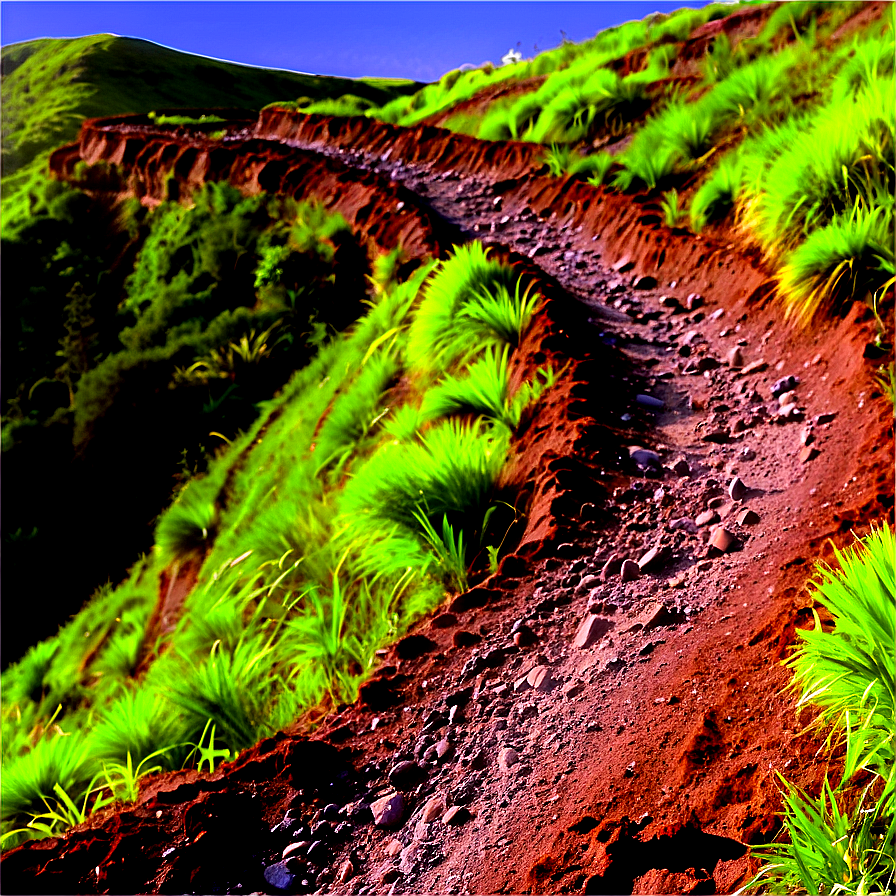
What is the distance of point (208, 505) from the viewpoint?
6.97m

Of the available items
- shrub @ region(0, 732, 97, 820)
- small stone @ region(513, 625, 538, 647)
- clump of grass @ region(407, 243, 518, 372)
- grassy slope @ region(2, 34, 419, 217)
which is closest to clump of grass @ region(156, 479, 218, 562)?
clump of grass @ region(407, 243, 518, 372)

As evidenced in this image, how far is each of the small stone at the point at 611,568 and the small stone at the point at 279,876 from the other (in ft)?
4.94

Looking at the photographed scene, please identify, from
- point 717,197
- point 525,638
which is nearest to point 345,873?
point 525,638

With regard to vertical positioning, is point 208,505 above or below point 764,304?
below

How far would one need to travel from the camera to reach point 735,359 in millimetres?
4324

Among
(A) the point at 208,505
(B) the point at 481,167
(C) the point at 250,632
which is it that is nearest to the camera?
(C) the point at 250,632

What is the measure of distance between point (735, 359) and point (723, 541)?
72.2 inches

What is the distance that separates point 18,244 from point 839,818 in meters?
19.2

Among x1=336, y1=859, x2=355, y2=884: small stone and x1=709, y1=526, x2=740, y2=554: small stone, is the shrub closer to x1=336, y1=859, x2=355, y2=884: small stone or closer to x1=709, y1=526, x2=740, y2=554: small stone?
x1=336, y1=859, x2=355, y2=884: small stone

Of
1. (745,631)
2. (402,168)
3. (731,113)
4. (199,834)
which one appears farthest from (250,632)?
(402,168)

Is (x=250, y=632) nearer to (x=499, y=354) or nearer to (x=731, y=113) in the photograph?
(x=499, y=354)

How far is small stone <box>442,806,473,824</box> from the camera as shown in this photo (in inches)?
83.7

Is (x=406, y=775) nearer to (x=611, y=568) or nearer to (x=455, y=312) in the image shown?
(x=611, y=568)

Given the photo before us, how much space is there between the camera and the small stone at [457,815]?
6.97 ft
